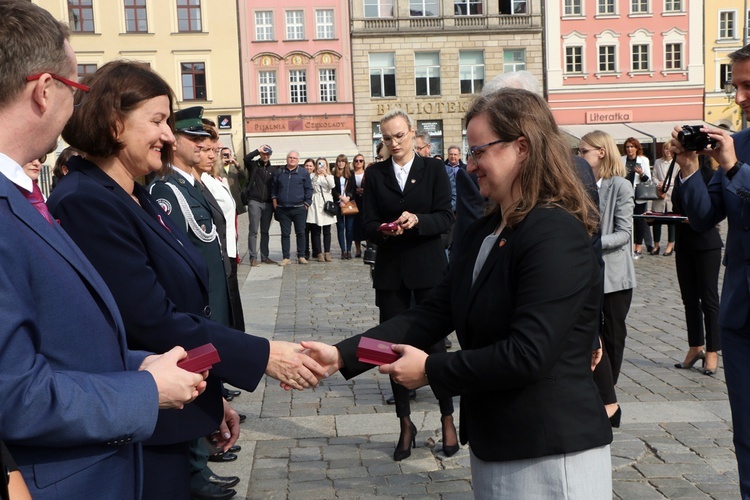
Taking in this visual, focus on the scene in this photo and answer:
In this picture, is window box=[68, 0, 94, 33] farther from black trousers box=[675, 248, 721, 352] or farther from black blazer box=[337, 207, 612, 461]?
black blazer box=[337, 207, 612, 461]

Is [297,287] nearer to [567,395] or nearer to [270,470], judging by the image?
[270,470]

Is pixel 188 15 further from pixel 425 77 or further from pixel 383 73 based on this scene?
pixel 425 77

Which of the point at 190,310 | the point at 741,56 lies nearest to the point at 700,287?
the point at 741,56

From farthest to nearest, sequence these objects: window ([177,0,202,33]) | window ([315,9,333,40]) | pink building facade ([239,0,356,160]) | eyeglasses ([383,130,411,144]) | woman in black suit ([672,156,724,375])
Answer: window ([315,9,333,40])
pink building facade ([239,0,356,160])
window ([177,0,202,33])
woman in black suit ([672,156,724,375])
eyeglasses ([383,130,411,144])

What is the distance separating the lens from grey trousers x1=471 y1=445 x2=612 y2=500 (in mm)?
2602

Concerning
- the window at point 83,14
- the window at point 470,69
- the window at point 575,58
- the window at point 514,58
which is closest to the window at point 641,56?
the window at point 575,58

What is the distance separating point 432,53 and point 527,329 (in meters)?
43.0

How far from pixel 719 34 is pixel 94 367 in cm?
4818

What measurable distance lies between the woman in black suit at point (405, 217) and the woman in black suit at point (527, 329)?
3.24 m

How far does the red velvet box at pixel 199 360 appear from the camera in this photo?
94.5 inches

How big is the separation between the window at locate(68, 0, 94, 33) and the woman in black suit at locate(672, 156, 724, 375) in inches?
1564

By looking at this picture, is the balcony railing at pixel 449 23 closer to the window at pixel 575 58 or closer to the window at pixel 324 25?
the window at pixel 324 25

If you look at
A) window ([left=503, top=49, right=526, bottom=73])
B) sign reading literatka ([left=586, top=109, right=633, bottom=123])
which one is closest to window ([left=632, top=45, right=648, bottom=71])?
sign reading literatka ([left=586, top=109, right=633, bottom=123])

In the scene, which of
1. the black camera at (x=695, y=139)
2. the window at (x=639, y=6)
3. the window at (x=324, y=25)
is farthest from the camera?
the window at (x=639, y=6)
